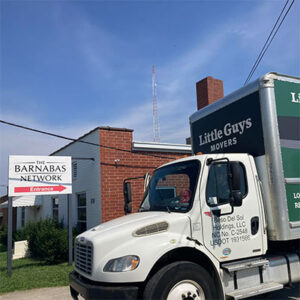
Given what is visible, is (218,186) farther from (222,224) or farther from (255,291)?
(255,291)

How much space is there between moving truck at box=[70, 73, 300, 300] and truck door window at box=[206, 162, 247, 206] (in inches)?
0.6

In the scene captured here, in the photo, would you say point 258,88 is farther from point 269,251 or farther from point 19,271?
point 19,271

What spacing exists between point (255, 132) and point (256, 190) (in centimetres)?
99

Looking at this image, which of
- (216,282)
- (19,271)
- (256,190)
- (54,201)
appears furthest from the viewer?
(54,201)

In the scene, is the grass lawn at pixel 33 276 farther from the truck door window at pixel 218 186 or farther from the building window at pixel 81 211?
the truck door window at pixel 218 186

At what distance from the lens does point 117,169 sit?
1133 centimetres

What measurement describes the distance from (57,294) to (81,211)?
6.29 meters

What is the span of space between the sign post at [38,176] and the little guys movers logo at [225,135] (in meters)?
4.96

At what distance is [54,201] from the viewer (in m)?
16.1

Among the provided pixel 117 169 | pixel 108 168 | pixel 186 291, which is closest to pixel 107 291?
pixel 186 291

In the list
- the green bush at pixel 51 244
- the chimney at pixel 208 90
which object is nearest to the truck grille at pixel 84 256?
the green bush at pixel 51 244

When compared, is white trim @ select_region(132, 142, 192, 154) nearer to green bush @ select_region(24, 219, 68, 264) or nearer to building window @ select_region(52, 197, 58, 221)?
green bush @ select_region(24, 219, 68, 264)

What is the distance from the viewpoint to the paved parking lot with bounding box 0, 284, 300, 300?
5.91 metres

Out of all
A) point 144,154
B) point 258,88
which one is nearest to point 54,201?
point 144,154
